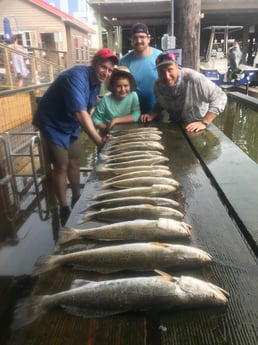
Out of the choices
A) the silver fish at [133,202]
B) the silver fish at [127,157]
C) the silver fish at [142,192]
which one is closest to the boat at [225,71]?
the silver fish at [127,157]

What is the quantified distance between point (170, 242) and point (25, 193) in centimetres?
432

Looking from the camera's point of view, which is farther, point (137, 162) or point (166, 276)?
point (137, 162)

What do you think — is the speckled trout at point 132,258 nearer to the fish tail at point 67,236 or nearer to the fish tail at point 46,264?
the fish tail at point 46,264

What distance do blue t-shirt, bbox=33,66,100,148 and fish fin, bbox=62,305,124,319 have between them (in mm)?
2549

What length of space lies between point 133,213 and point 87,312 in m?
0.80

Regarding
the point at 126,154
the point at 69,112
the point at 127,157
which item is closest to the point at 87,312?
the point at 127,157

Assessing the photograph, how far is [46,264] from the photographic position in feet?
5.21

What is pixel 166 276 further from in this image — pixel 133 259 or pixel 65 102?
pixel 65 102

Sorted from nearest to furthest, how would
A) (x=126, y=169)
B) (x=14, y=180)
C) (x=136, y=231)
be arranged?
(x=136, y=231)
(x=126, y=169)
(x=14, y=180)

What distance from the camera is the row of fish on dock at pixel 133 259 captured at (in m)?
1.32

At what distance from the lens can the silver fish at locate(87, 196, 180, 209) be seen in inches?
83.7

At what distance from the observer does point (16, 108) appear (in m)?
6.74

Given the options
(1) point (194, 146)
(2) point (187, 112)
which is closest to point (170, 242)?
(1) point (194, 146)

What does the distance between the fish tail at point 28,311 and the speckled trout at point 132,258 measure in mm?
202
